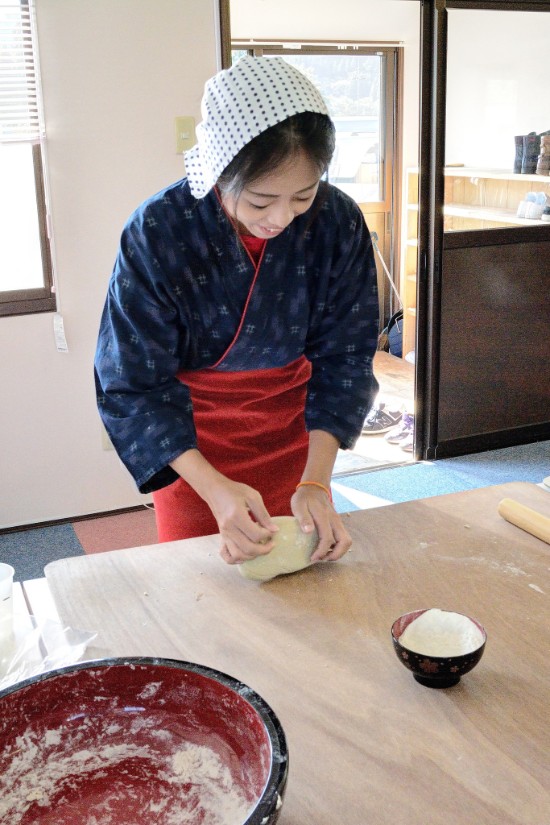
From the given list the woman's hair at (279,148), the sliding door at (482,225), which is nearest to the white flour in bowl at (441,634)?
the woman's hair at (279,148)

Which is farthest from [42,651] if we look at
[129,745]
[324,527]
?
[324,527]

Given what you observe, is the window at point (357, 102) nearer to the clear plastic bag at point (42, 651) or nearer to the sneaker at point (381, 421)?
the sneaker at point (381, 421)

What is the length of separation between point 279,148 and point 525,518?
65 centimetres

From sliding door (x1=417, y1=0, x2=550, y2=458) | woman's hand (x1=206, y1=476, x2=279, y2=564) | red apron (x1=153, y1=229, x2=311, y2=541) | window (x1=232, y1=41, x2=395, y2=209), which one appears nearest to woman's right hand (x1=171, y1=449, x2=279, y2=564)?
woman's hand (x1=206, y1=476, x2=279, y2=564)

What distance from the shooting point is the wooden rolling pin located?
1256 mm

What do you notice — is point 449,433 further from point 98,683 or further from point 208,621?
point 98,683

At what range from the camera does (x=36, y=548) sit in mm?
2930

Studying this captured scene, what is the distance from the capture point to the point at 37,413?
3.02 m

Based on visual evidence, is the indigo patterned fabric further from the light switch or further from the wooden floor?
the wooden floor

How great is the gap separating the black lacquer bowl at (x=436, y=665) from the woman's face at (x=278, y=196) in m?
0.55

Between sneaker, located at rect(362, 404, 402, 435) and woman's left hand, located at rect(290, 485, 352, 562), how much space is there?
2.90m

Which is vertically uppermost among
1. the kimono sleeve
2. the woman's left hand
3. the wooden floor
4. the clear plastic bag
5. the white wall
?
the white wall

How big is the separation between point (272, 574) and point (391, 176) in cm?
479

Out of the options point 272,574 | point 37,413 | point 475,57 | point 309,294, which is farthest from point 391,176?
point 272,574
